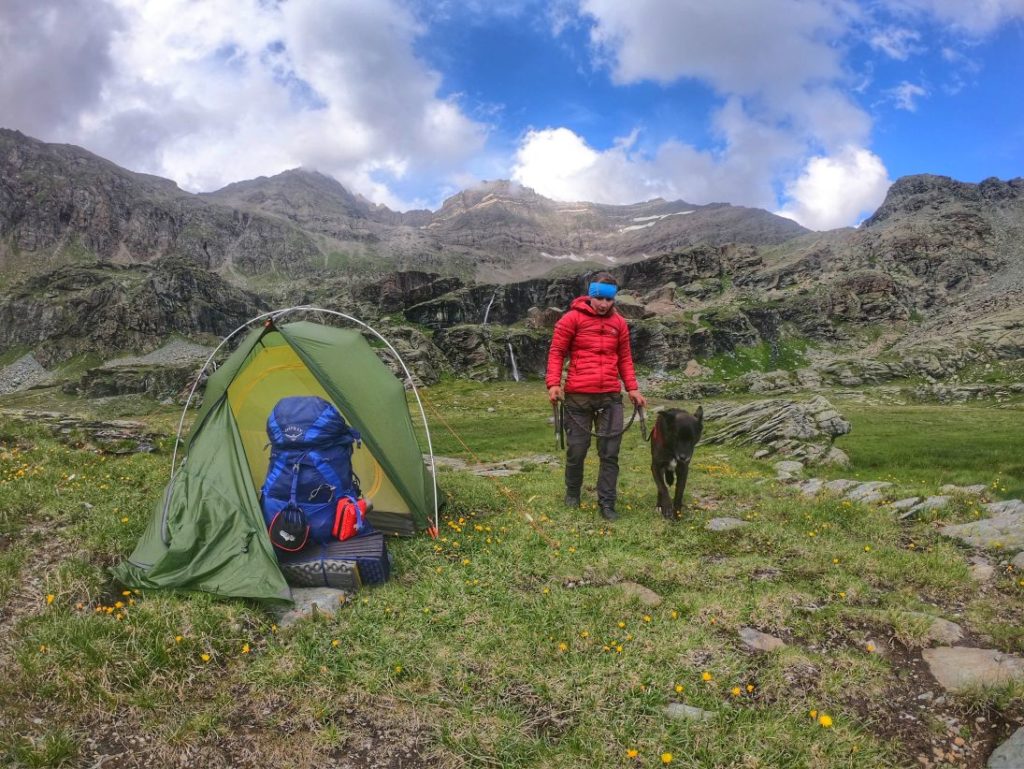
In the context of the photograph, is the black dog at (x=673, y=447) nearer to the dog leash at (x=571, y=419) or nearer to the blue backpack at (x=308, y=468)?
the dog leash at (x=571, y=419)

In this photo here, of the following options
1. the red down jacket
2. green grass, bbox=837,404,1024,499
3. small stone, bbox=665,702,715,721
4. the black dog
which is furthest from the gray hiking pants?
green grass, bbox=837,404,1024,499

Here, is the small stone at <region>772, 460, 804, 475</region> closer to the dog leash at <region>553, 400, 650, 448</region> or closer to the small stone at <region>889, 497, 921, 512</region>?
the small stone at <region>889, 497, 921, 512</region>

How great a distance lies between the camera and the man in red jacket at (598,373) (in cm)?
1069

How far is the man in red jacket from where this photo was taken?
10688mm

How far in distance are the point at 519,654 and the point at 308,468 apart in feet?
14.3

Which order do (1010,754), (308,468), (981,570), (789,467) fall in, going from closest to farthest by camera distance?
(1010,754), (981,570), (308,468), (789,467)

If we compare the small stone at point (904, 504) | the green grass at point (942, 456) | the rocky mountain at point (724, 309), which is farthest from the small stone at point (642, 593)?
the rocky mountain at point (724, 309)

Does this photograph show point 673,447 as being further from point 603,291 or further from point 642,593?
point 642,593

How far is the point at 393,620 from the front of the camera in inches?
253

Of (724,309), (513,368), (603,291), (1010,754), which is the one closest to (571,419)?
(603,291)

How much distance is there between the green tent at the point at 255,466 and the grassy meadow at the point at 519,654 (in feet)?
1.62

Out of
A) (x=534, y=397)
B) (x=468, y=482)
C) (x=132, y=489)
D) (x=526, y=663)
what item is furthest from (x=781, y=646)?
(x=534, y=397)

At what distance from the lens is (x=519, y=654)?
5.74 m

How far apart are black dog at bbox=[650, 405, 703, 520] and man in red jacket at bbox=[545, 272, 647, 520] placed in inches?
26.3
